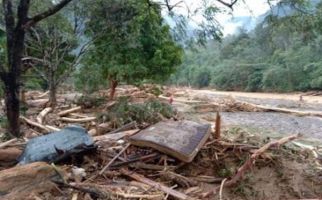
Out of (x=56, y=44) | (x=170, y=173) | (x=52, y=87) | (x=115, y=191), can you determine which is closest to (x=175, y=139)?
(x=170, y=173)

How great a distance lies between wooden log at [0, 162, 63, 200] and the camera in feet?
15.5

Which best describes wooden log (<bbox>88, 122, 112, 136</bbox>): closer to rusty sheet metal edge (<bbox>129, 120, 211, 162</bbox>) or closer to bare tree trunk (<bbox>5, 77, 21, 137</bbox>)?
bare tree trunk (<bbox>5, 77, 21, 137</bbox>)

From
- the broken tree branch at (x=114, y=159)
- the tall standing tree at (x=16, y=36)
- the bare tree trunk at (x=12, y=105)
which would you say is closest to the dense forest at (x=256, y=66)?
the bare tree trunk at (x=12, y=105)

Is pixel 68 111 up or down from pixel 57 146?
down

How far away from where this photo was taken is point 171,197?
519cm

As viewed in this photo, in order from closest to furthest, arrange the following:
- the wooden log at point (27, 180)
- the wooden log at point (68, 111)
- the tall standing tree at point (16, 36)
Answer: the wooden log at point (27, 180) → the tall standing tree at point (16, 36) → the wooden log at point (68, 111)

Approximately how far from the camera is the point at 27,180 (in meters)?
4.91

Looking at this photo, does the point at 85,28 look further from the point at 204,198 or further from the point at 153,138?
the point at 204,198

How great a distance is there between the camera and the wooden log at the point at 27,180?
4.74m

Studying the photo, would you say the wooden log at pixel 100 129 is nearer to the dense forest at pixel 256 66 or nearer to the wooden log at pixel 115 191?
the wooden log at pixel 115 191

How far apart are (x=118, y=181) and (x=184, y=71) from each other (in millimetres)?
50537

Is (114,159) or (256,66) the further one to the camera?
(256,66)

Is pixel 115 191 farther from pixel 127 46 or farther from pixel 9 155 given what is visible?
pixel 127 46

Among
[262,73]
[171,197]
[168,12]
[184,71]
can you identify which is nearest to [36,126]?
[168,12]
